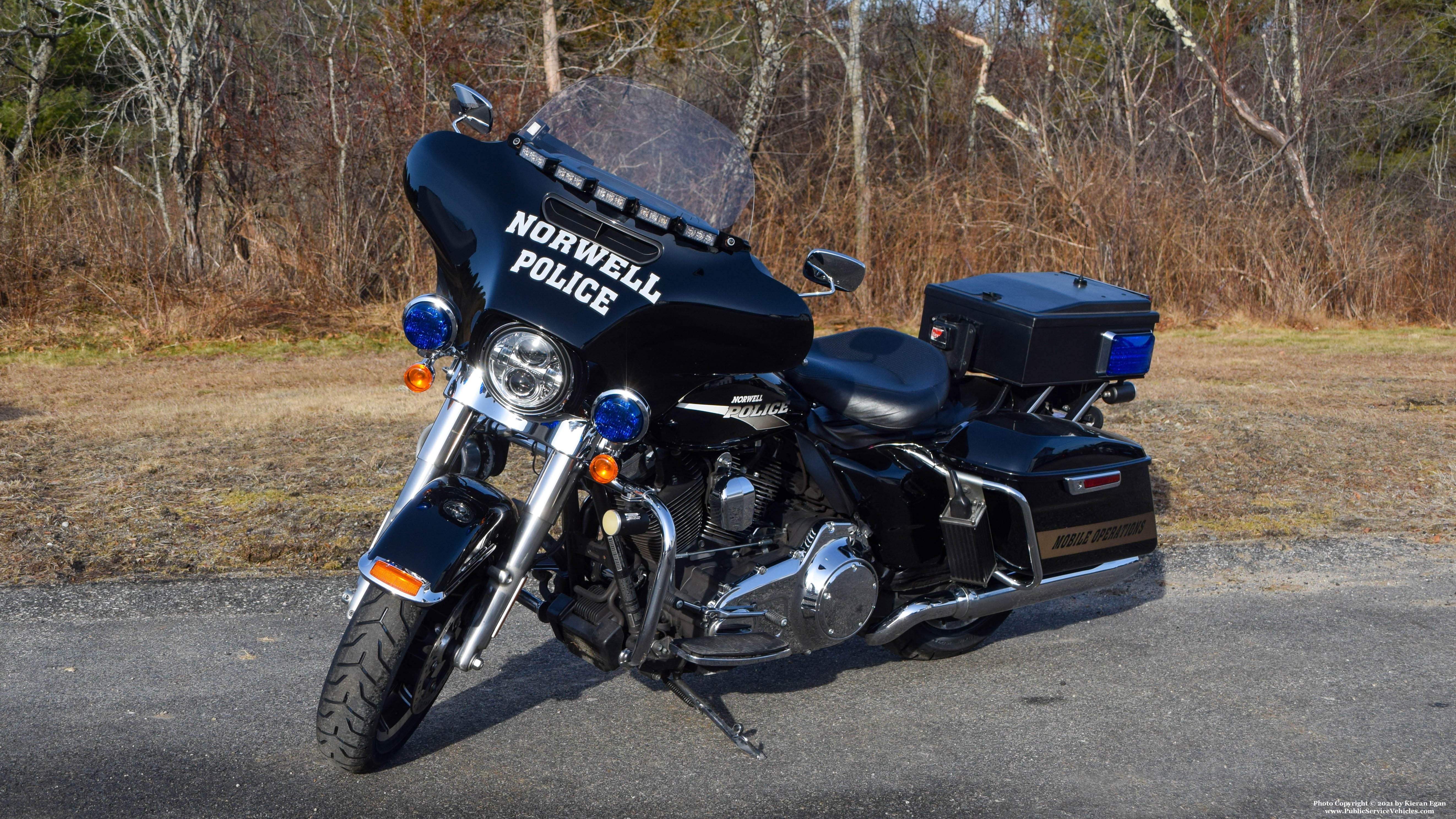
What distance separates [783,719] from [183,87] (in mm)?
10955

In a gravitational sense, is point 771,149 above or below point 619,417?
below

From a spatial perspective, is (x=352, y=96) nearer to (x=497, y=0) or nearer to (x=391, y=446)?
(x=497, y=0)

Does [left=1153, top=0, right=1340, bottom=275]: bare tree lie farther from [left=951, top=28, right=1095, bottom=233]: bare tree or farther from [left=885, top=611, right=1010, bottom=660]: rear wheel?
[left=885, top=611, right=1010, bottom=660]: rear wheel

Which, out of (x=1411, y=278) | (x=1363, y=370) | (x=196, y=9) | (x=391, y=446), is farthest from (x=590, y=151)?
(x=1411, y=278)

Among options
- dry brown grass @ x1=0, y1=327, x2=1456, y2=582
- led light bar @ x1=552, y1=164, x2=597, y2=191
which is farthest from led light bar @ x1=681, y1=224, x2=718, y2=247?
dry brown grass @ x1=0, y1=327, x2=1456, y2=582

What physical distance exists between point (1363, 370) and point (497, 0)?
10.7 meters

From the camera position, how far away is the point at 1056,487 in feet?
12.8

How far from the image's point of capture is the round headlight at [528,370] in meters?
2.88

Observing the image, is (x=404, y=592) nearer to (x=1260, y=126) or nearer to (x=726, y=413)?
(x=726, y=413)

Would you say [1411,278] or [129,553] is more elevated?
[1411,278]

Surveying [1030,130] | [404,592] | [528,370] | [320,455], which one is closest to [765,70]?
[1030,130]

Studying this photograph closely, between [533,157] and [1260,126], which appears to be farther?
[1260,126]

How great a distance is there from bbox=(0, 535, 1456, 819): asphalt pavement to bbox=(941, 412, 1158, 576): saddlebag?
17.9 inches

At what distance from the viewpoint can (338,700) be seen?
9.86 feet
